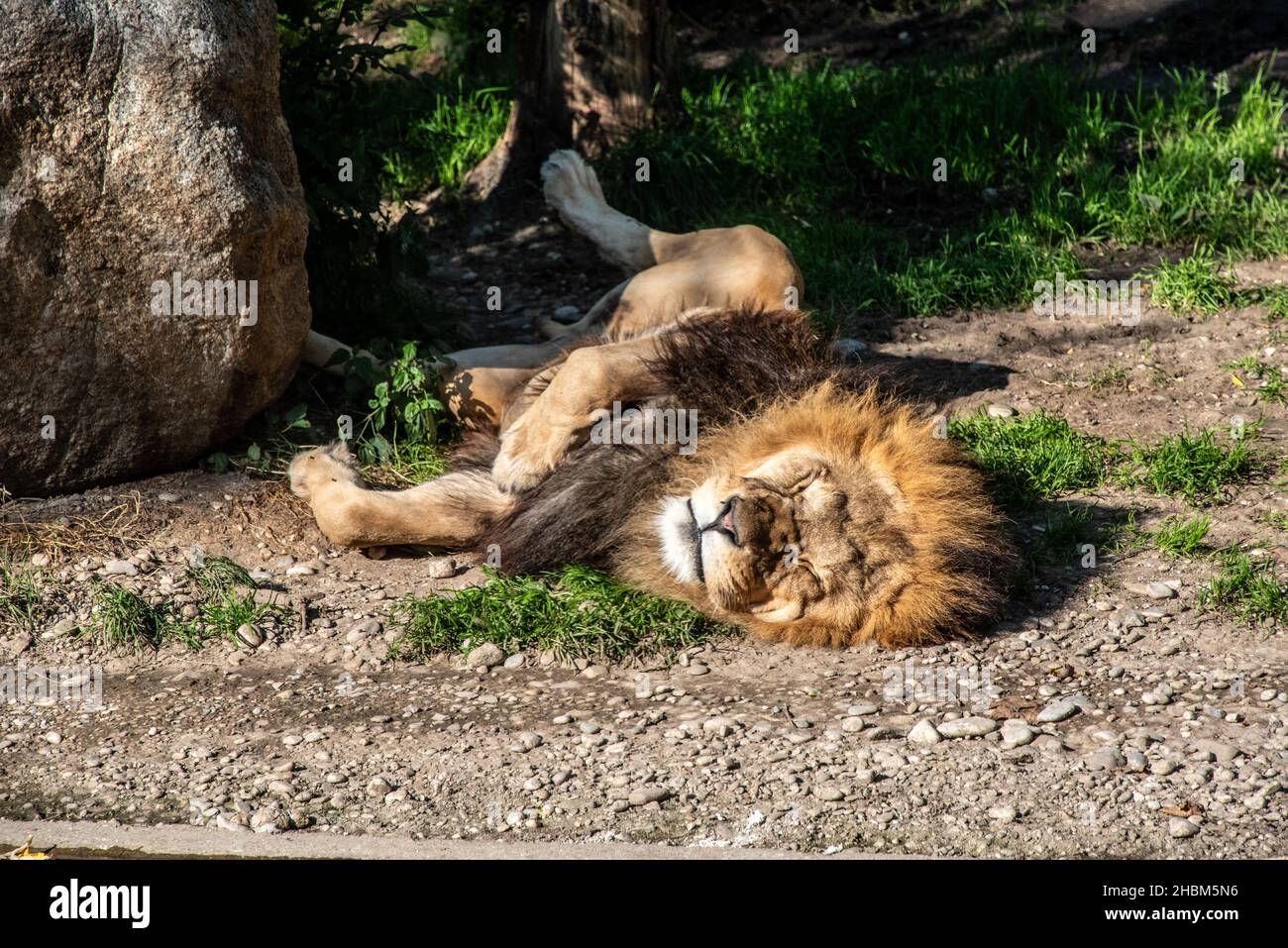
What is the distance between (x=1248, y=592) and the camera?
468cm

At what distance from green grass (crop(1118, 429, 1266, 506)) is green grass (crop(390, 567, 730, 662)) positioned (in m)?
1.86

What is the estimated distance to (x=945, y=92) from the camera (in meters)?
7.86

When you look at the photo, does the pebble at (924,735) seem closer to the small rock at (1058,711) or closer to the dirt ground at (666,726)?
the dirt ground at (666,726)

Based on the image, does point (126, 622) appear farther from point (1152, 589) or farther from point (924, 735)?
point (1152, 589)

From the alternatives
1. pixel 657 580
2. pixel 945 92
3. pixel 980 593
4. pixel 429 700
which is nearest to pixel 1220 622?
pixel 980 593

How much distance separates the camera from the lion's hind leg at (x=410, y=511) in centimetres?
500

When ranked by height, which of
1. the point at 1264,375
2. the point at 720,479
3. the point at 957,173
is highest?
the point at 957,173

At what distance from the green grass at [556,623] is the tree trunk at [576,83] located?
3439mm

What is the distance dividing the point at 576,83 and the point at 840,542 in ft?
13.6

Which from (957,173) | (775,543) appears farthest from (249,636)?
(957,173)

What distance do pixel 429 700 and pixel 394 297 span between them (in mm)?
2252

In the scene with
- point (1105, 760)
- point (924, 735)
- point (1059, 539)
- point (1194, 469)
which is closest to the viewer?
point (1105, 760)

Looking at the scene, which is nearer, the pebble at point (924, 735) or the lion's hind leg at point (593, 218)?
the pebble at point (924, 735)

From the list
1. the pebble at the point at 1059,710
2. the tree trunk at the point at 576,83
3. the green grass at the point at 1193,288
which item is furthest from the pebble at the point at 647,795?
the tree trunk at the point at 576,83
